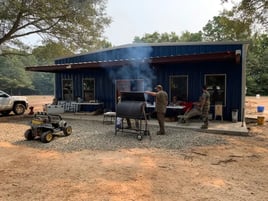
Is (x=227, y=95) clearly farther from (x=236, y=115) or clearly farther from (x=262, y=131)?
(x=262, y=131)

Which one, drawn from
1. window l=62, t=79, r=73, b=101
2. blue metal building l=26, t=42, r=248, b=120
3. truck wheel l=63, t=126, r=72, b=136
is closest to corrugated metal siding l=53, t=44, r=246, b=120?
blue metal building l=26, t=42, r=248, b=120

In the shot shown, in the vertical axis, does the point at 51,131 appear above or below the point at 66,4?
below

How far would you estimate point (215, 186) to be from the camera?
427 cm

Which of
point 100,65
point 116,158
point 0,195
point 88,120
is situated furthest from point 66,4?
point 0,195

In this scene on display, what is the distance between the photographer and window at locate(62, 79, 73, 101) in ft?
49.0

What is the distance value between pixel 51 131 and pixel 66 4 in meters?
8.14

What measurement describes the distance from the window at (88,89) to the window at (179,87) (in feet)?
15.0

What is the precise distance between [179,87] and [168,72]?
84 cm

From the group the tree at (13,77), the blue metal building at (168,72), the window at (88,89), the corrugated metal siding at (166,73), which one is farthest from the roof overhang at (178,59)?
the tree at (13,77)

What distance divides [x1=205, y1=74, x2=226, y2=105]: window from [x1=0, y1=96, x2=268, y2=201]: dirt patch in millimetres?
3953

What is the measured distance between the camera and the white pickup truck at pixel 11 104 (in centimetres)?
1421

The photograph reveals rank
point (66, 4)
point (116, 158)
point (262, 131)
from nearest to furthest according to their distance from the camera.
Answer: point (116, 158), point (262, 131), point (66, 4)

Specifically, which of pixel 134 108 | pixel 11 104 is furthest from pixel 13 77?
pixel 134 108

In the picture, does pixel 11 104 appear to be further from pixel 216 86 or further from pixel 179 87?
pixel 216 86
